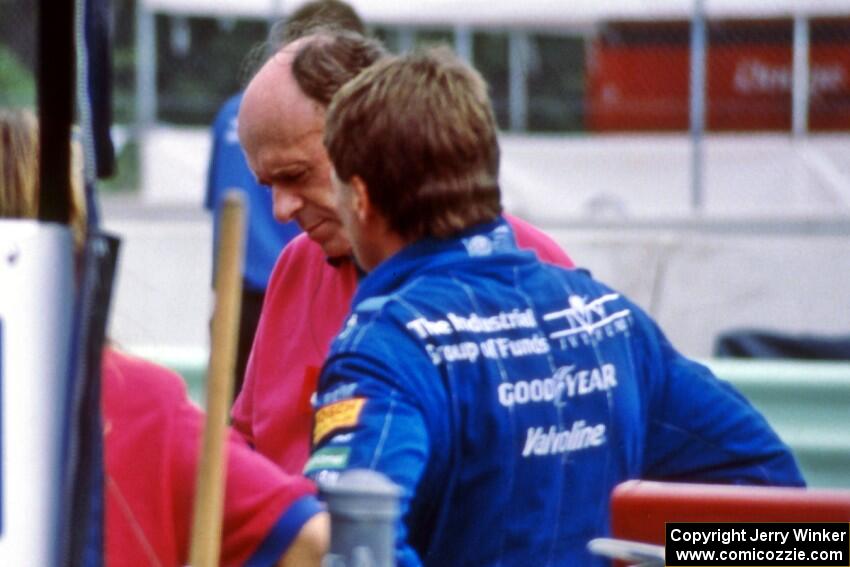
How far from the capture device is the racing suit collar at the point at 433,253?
254cm

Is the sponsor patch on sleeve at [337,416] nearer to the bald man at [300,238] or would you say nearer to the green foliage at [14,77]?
the bald man at [300,238]

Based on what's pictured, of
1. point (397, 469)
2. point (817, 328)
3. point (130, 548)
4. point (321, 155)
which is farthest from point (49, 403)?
point (817, 328)

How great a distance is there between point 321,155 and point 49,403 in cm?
138

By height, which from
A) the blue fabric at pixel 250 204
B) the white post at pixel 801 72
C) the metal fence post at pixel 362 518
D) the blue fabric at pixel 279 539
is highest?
the metal fence post at pixel 362 518

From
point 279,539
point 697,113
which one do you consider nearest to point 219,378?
point 279,539

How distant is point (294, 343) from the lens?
308 cm

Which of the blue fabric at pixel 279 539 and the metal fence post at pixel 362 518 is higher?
the metal fence post at pixel 362 518

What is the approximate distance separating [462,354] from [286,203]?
2.98 ft

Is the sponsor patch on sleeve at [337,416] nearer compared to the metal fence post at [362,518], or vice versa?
the metal fence post at [362,518]

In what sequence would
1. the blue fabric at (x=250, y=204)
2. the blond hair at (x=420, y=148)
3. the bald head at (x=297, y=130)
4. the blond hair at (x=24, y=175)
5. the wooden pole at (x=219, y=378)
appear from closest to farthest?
the wooden pole at (x=219, y=378) < the blond hair at (x=24, y=175) < the blond hair at (x=420, y=148) < the bald head at (x=297, y=130) < the blue fabric at (x=250, y=204)

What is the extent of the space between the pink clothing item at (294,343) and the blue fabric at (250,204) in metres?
2.16

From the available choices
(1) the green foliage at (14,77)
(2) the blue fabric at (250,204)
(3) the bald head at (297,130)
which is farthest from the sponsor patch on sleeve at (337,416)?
(1) the green foliage at (14,77)

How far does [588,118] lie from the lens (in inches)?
594

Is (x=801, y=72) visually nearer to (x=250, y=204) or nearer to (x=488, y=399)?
(x=250, y=204)
